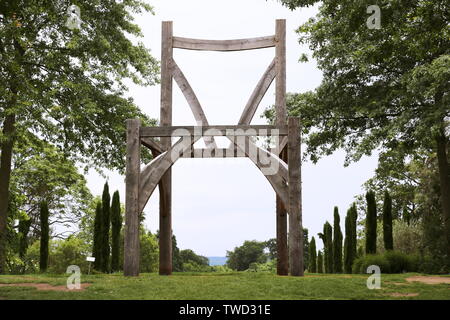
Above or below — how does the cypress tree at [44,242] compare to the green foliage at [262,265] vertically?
above

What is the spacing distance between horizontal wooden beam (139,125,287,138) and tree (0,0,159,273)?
5.50 metres

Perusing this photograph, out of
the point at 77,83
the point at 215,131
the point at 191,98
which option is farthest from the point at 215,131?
the point at 77,83

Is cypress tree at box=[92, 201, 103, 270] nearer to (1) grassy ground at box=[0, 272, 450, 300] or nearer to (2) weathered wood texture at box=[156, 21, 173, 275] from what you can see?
(2) weathered wood texture at box=[156, 21, 173, 275]

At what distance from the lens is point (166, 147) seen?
10.6m

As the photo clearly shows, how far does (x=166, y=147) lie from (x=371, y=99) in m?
8.40

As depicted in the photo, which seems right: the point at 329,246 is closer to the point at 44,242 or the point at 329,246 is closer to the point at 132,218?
the point at 44,242

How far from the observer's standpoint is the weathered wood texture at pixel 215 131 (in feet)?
31.0

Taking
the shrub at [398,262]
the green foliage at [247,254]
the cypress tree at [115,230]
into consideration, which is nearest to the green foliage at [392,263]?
the shrub at [398,262]

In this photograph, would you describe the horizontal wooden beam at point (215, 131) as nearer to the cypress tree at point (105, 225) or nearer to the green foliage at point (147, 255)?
the cypress tree at point (105, 225)

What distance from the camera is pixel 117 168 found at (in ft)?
54.0

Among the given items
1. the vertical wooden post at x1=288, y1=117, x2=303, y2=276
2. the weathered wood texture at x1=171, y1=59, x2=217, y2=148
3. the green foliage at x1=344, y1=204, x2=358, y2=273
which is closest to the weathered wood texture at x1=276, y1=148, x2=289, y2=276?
the vertical wooden post at x1=288, y1=117, x2=303, y2=276
